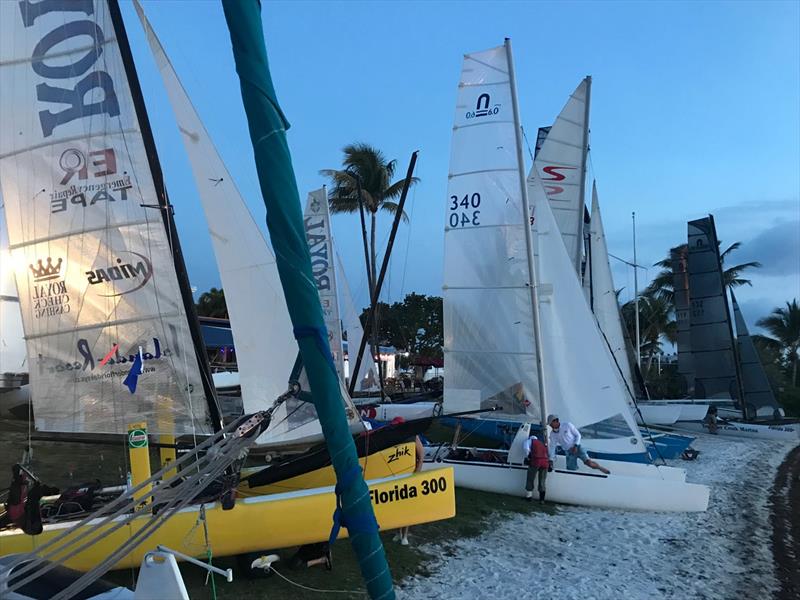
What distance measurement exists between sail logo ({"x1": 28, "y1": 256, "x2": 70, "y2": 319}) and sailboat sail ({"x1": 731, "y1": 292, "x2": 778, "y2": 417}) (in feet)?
70.1

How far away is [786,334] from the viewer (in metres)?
38.8

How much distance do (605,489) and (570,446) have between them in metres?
0.83

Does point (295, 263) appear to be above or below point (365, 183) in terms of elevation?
below

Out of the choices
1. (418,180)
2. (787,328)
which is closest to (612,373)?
(418,180)

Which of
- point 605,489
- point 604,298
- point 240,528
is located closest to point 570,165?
point 604,298

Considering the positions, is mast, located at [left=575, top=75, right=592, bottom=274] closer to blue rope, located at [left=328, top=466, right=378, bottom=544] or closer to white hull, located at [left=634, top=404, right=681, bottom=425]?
white hull, located at [left=634, top=404, right=681, bottom=425]

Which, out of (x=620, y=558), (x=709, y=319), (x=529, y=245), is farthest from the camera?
(x=709, y=319)

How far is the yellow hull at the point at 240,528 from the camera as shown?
5.51 meters

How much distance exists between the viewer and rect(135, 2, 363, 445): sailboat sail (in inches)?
295

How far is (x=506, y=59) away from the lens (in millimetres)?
11820

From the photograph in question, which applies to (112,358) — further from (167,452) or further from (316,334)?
(316,334)

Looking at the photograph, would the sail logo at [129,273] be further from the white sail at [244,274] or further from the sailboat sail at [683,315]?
the sailboat sail at [683,315]

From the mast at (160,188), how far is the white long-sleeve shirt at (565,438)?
227 inches

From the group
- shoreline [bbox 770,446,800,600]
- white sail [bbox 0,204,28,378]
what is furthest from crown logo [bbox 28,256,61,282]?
shoreline [bbox 770,446,800,600]
